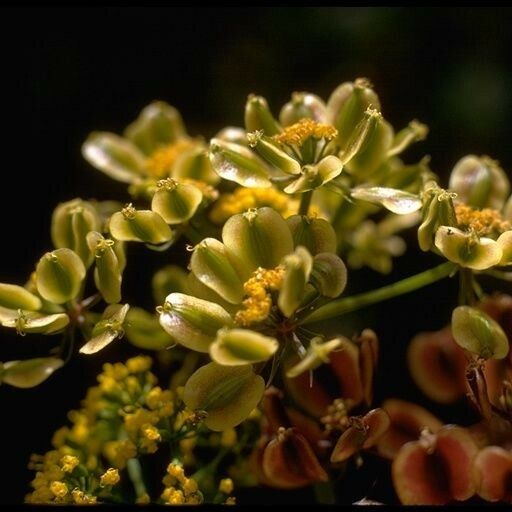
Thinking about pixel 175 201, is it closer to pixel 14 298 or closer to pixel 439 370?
pixel 14 298

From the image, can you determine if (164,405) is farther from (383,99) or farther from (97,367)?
(383,99)

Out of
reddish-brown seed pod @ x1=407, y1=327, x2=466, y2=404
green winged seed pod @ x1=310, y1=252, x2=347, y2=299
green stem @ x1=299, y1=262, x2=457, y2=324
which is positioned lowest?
reddish-brown seed pod @ x1=407, y1=327, x2=466, y2=404

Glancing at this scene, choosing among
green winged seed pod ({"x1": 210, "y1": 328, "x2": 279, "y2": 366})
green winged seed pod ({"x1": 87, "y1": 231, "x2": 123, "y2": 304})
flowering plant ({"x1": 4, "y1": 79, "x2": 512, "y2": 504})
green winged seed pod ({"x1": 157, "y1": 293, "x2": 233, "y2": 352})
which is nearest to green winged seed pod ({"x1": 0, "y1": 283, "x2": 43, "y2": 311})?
flowering plant ({"x1": 4, "y1": 79, "x2": 512, "y2": 504})

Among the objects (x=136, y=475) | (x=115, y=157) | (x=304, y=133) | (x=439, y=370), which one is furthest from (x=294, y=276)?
(x=115, y=157)

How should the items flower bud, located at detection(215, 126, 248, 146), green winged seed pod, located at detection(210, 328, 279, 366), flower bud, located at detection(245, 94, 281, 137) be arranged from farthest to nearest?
flower bud, located at detection(215, 126, 248, 146), flower bud, located at detection(245, 94, 281, 137), green winged seed pod, located at detection(210, 328, 279, 366)

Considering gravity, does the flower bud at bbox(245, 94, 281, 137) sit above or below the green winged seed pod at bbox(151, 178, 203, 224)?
above

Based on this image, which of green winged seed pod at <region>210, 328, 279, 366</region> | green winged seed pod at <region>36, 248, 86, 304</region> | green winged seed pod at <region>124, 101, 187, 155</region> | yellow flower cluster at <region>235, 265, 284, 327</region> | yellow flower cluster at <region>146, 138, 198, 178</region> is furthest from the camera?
green winged seed pod at <region>124, 101, 187, 155</region>

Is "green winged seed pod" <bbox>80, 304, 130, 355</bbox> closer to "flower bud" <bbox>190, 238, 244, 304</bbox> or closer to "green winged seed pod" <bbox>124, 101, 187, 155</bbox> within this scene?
"flower bud" <bbox>190, 238, 244, 304</bbox>

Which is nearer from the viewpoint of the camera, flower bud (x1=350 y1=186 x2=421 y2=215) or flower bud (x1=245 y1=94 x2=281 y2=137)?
flower bud (x1=350 y1=186 x2=421 y2=215)
